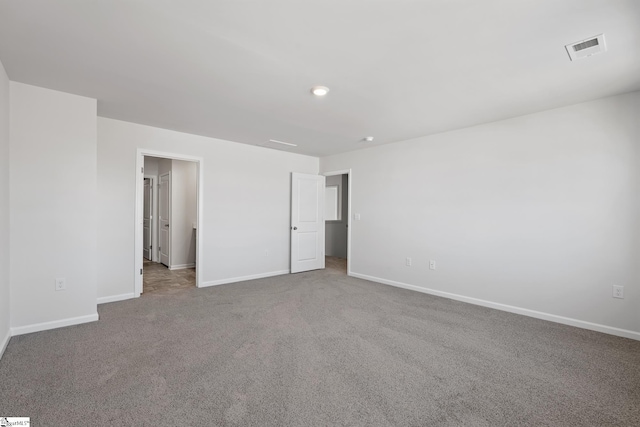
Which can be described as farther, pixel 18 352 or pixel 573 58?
pixel 18 352

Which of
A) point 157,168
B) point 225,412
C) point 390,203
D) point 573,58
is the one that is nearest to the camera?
point 225,412

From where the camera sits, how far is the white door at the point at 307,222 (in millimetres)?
5785

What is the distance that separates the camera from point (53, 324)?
117 inches

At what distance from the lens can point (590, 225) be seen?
10.2 feet

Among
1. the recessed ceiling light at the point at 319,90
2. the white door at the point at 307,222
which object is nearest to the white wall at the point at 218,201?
the white door at the point at 307,222

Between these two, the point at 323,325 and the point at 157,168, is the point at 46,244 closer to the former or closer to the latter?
the point at 323,325

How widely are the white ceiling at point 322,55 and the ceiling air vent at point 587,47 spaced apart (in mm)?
47

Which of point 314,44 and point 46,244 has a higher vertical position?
point 314,44

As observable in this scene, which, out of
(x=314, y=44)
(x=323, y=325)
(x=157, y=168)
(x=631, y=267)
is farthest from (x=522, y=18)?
(x=157, y=168)

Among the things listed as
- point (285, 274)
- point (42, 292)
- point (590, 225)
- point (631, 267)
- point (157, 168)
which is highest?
point (157, 168)

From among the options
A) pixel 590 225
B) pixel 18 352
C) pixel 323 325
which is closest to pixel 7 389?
pixel 18 352

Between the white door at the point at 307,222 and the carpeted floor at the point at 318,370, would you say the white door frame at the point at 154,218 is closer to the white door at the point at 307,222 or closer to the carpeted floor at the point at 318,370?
the white door at the point at 307,222

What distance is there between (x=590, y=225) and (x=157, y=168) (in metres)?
7.74

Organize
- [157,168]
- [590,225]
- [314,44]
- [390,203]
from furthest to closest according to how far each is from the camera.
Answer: [157,168] → [390,203] → [590,225] → [314,44]
